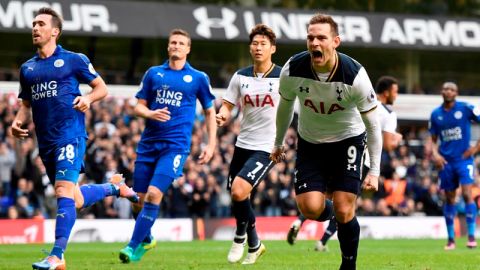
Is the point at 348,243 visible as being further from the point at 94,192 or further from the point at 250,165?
the point at 94,192

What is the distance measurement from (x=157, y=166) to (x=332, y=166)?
10.5 feet

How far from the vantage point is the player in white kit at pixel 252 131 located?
1315cm

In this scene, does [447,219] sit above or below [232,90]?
below

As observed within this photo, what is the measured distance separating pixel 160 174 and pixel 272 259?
221 cm

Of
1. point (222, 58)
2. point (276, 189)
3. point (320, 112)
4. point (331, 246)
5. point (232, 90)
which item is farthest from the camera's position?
point (222, 58)

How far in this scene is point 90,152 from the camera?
76.9 feet

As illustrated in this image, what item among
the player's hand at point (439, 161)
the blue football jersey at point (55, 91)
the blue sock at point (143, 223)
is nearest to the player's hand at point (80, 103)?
the blue football jersey at point (55, 91)

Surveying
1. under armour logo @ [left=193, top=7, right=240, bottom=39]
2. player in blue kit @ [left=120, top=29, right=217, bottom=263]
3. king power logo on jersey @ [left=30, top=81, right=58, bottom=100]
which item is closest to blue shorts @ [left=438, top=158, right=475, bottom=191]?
player in blue kit @ [left=120, top=29, right=217, bottom=263]

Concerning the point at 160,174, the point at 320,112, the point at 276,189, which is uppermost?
the point at 320,112

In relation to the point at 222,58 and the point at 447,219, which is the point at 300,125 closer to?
the point at 447,219

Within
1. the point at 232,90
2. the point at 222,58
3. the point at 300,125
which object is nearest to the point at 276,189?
the point at 222,58

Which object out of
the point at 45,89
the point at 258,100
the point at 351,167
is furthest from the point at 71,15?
the point at 351,167

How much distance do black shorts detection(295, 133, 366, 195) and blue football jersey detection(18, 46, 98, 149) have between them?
8.84 feet

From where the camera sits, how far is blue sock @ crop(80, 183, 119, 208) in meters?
12.3
